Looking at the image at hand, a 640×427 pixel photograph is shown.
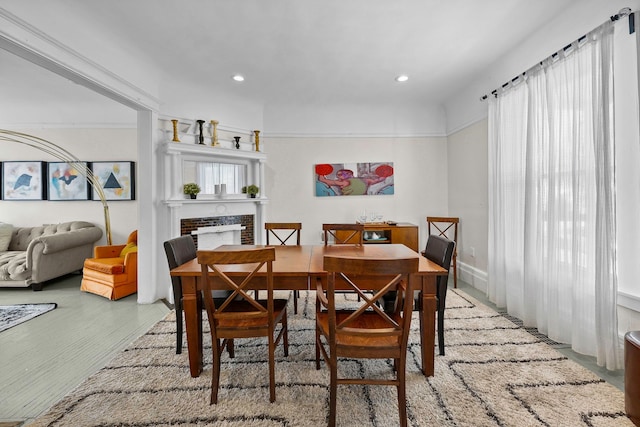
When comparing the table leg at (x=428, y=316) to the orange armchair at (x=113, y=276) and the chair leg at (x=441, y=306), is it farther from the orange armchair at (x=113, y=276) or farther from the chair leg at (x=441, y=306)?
the orange armchair at (x=113, y=276)

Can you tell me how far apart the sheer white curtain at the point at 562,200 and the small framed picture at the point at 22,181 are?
22.2 ft

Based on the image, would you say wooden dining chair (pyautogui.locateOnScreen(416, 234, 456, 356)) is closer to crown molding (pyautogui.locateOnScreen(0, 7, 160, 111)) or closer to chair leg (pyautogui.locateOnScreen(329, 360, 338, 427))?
chair leg (pyautogui.locateOnScreen(329, 360, 338, 427))

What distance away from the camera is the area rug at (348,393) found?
1.56m

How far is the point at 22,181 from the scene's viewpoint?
4.72 metres

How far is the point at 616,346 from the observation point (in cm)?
194

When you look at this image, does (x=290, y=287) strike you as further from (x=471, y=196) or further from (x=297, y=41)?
(x=471, y=196)

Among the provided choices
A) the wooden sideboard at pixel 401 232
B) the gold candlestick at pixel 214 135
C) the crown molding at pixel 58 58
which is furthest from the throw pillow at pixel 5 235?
the wooden sideboard at pixel 401 232

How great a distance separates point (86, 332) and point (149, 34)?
2.85m

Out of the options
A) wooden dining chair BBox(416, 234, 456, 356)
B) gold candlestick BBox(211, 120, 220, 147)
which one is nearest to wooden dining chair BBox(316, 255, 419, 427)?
wooden dining chair BBox(416, 234, 456, 356)

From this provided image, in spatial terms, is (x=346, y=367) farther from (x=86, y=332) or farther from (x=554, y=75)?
(x=554, y=75)

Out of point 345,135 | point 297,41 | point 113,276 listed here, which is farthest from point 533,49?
point 113,276

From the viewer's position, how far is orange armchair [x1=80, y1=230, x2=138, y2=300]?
3543 mm

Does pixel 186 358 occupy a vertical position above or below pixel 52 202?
below

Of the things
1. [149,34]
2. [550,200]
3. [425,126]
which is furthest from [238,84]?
[550,200]
